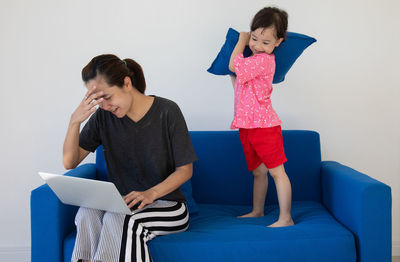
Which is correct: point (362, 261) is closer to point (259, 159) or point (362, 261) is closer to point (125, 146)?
point (259, 159)

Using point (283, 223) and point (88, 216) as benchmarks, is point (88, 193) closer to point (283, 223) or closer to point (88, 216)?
point (88, 216)

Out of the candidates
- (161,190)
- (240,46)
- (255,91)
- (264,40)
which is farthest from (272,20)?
(161,190)

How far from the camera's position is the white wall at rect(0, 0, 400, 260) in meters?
2.44

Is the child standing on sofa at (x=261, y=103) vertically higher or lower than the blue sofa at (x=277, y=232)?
higher

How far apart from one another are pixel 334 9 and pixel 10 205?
234 cm

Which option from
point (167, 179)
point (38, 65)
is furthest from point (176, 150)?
point (38, 65)

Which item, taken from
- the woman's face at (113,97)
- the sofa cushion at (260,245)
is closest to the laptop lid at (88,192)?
the sofa cushion at (260,245)

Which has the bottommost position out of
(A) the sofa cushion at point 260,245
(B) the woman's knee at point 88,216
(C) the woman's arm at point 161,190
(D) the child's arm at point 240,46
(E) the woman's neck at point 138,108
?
(A) the sofa cushion at point 260,245

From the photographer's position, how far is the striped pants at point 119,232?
1.44 meters

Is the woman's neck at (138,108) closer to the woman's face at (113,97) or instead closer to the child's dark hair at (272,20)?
the woman's face at (113,97)

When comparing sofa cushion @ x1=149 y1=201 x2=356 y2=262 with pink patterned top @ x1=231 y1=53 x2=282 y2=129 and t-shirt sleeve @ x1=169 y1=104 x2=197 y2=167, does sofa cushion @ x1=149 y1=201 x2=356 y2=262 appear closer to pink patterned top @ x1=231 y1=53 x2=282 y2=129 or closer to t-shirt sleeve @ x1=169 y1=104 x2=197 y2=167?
t-shirt sleeve @ x1=169 y1=104 x2=197 y2=167

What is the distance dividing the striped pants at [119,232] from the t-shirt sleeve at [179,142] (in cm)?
21

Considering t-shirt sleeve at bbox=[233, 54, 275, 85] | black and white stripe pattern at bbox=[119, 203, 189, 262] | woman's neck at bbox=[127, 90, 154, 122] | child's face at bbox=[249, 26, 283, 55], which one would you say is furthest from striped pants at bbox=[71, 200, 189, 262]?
child's face at bbox=[249, 26, 283, 55]

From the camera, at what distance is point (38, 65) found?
2479 millimetres
